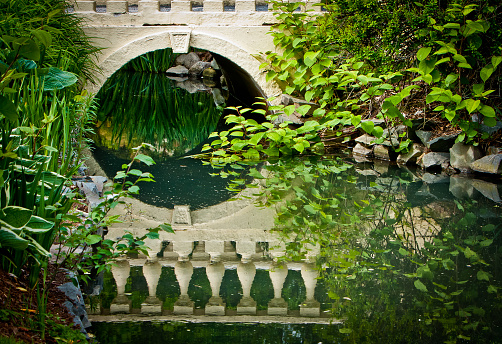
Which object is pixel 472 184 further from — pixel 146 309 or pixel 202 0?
pixel 202 0

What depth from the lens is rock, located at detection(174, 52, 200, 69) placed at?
15828 millimetres

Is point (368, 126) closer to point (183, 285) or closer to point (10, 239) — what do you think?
point (183, 285)

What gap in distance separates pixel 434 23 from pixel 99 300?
4085 millimetres

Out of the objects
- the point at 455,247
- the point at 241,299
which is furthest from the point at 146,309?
the point at 455,247

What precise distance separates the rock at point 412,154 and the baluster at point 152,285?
3.53 meters

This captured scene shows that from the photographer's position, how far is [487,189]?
4770 millimetres

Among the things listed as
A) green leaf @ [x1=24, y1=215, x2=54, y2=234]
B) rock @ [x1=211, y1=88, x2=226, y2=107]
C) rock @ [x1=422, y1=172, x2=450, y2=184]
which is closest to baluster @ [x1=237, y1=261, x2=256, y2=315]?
green leaf @ [x1=24, y1=215, x2=54, y2=234]

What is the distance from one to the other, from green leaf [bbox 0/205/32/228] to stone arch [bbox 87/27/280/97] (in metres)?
5.15

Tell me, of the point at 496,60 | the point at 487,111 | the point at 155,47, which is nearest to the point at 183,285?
the point at 487,111

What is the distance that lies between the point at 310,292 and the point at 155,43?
485 cm

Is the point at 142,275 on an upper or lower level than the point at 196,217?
lower

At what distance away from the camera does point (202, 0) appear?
6910 mm

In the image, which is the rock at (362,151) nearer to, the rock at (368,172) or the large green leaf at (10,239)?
the rock at (368,172)

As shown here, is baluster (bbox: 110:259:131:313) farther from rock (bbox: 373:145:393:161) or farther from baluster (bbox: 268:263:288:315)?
rock (bbox: 373:145:393:161)
